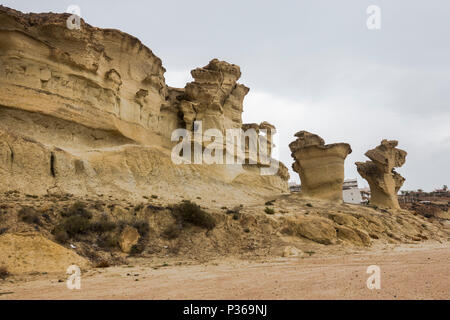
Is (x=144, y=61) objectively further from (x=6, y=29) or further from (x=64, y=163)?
(x=64, y=163)

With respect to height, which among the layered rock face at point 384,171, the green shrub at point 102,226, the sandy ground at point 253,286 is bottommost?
the sandy ground at point 253,286

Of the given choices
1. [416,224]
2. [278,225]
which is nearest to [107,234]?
[278,225]

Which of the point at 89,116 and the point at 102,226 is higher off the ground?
the point at 89,116

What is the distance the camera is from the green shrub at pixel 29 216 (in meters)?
11.3

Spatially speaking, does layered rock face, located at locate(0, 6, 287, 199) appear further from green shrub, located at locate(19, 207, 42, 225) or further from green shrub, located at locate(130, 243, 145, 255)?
green shrub, located at locate(130, 243, 145, 255)

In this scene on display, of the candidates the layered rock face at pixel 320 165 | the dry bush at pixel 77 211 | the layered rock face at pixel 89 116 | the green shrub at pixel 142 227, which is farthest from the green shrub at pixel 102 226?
the layered rock face at pixel 320 165

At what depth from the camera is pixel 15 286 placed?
7.15 meters

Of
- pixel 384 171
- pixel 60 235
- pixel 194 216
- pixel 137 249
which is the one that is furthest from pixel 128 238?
pixel 384 171

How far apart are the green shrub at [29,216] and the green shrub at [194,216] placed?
5.98 meters

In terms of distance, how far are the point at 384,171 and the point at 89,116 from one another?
909 inches

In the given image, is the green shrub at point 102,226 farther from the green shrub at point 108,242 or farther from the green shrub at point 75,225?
Answer: the green shrub at point 108,242

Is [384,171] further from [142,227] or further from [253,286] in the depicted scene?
[253,286]

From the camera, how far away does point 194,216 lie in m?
15.2
